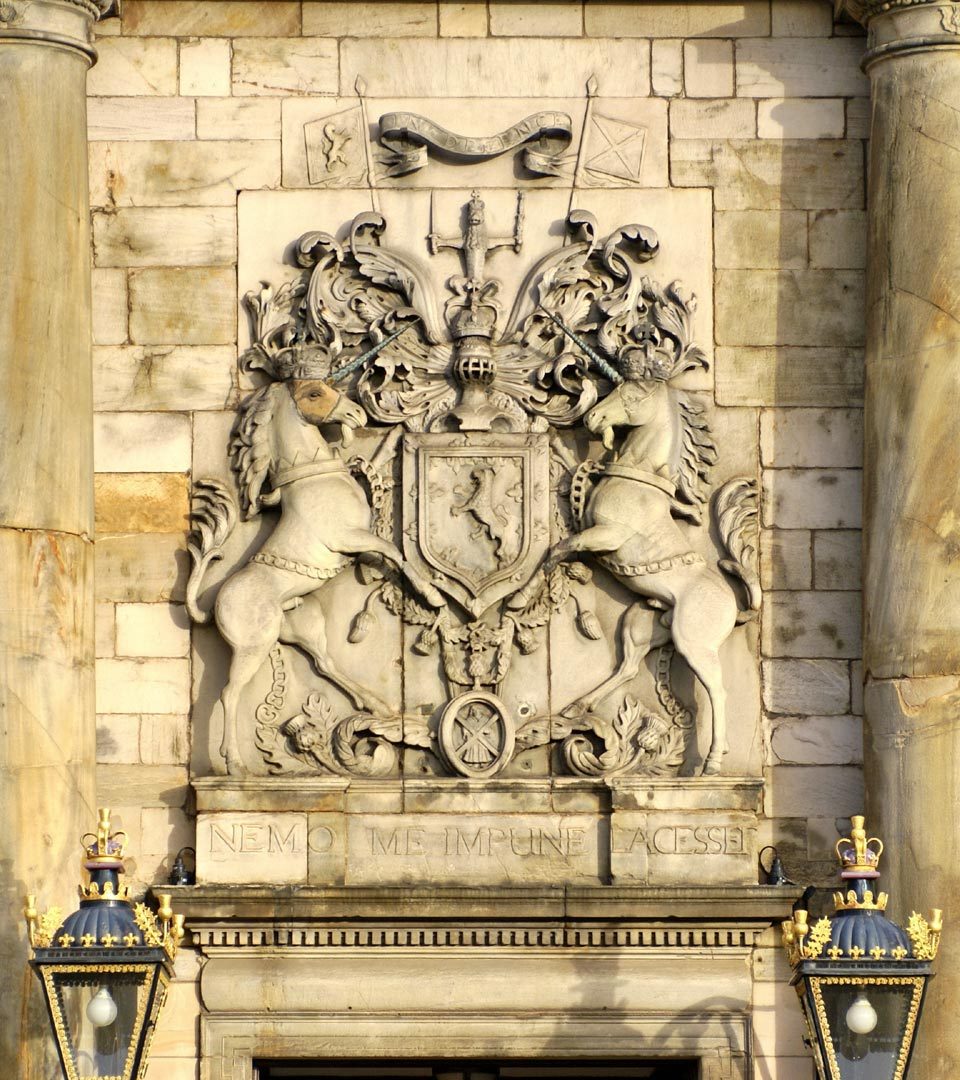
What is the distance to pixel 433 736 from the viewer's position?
1450 centimetres

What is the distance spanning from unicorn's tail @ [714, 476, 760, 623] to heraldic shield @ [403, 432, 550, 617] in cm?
86

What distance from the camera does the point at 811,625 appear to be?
14.7m

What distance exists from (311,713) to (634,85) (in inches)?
140

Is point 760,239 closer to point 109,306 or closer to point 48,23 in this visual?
point 109,306

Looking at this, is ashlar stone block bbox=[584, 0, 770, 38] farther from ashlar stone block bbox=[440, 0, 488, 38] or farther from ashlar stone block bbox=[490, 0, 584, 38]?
ashlar stone block bbox=[440, 0, 488, 38]

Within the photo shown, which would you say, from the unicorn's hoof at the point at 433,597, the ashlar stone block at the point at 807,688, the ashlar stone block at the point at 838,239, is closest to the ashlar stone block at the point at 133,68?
the unicorn's hoof at the point at 433,597

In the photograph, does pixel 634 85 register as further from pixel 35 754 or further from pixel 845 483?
pixel 35 754

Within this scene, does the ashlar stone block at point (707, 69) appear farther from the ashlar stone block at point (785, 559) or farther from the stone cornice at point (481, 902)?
the stone cornice at point (481, 902)

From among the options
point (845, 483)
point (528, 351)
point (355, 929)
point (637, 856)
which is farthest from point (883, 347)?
point (355, 929)

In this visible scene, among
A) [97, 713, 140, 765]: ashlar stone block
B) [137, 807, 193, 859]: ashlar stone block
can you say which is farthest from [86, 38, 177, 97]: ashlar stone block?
[137, 807, 193, 859]: ashlar stone block

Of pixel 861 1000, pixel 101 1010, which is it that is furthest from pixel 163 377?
pixel 861 1000

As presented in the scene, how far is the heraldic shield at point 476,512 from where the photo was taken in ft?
47.8

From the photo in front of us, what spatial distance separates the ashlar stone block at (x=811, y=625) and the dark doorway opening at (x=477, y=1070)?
6.80ft

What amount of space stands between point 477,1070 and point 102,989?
2691mm
